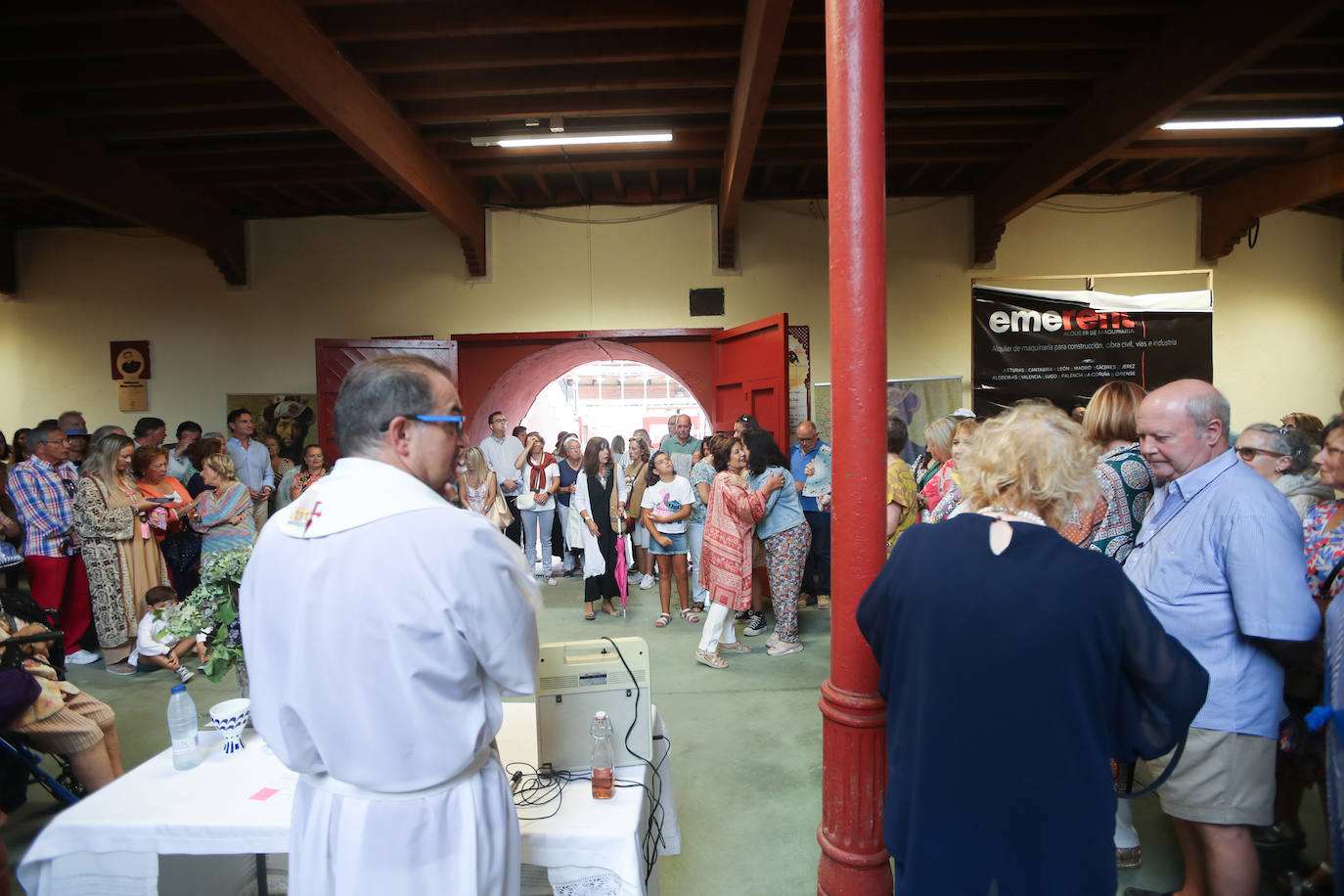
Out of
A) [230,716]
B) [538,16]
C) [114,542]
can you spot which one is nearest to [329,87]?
[538,16]

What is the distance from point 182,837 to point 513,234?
23.1 feet

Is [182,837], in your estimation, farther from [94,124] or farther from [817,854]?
[94,124]

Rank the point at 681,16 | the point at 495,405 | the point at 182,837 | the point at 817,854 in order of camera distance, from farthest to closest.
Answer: the point at 495,405 → the point at 681,16 → the point at 817,854 → the point at 182,837

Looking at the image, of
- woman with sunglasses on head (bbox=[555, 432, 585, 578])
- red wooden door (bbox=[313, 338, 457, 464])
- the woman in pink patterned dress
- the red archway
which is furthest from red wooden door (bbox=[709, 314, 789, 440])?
red wooden door (bbox=[313, 338, 457, 464])

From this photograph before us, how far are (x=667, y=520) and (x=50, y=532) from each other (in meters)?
4.18

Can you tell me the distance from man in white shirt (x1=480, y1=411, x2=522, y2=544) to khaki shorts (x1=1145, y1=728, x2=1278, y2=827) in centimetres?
638

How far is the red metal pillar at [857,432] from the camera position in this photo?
80.0 inches

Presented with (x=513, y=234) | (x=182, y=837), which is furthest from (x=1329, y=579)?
(x=513, y=234)

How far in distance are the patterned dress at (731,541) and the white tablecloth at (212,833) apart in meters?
2.71

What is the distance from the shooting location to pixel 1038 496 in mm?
1442

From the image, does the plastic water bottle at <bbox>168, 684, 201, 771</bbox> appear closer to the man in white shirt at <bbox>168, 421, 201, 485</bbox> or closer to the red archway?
the man in white shirt at <bbox>168, 421, 201, 485</bbox>

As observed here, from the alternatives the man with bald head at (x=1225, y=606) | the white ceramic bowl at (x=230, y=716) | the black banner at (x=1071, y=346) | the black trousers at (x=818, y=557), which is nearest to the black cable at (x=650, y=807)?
the white ceramic bowl at (x=230, y=716)

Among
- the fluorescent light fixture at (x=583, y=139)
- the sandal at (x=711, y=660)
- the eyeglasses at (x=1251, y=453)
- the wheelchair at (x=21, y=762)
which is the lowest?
the sandal at (x=711, y=660)

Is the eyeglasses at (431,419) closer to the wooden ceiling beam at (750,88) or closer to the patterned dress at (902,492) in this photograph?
Result: the patterned dress at (902,492)
